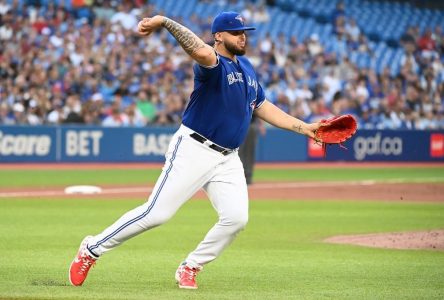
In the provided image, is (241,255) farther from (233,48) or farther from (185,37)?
(185,37)

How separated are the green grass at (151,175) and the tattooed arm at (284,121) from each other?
1183 cm

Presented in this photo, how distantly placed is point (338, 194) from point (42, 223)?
7602 millimetres

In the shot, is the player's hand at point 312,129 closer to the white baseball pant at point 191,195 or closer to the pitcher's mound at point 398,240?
the white baseball pant at point 191,195

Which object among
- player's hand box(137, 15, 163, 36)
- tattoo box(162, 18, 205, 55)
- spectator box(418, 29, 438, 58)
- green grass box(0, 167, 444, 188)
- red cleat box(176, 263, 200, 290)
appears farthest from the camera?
spectator box(418, 29, 438, 58)

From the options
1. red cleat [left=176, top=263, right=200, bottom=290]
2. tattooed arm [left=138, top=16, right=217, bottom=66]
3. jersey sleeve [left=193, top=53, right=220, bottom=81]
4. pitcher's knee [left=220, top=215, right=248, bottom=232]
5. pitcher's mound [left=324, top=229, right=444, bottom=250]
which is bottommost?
pitcher's mound [left=324, top=229, right=444, bottom=250]

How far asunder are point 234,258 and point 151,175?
12921 mm

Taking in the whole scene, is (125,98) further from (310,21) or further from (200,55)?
(200,55)

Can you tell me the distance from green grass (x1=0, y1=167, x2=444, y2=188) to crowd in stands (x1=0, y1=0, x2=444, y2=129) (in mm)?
1963

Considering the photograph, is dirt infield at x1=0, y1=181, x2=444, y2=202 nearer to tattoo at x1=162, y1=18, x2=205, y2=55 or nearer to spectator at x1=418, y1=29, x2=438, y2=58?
tattoo at x1=162, y1=18, x2=205, y2=55

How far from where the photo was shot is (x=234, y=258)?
9.80 metres

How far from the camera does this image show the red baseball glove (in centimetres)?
795

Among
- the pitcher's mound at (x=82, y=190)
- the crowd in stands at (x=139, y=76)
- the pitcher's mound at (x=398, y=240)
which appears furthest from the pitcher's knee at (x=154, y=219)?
the crowd in stands at (x=139, y=76)

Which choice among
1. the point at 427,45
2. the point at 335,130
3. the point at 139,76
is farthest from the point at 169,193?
the point at 427,45

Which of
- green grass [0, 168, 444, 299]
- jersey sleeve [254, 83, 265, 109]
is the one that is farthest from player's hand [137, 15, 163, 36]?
green grass [0, 168, 444, 299]
